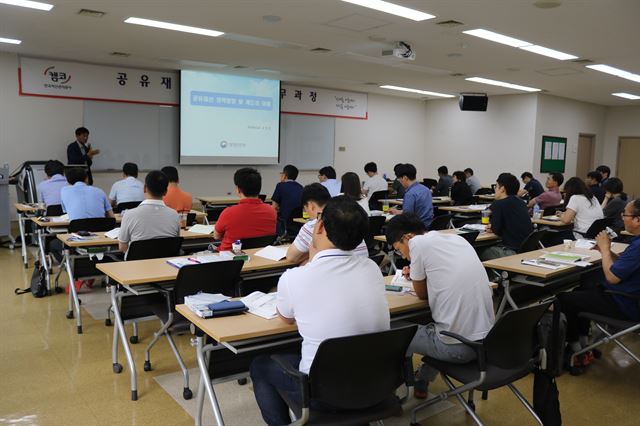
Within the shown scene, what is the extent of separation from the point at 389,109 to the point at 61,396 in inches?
488

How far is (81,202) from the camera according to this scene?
5.25 meters

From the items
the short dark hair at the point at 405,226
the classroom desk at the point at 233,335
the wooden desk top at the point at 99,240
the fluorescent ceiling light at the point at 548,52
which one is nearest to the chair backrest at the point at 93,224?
the wooden desk top at the point at 99,240

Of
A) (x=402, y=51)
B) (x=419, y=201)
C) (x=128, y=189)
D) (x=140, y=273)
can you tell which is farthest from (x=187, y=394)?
(x=402, y=51)

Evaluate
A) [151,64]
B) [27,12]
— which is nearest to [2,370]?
[27,12]

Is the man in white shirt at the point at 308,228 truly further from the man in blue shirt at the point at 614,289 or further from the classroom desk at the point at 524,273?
the man in blue shirt at the point at 614,289

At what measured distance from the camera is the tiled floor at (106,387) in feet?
10.1

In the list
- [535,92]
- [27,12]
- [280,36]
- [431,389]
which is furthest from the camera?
[535,92]

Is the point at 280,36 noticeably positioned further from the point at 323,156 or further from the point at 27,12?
the point at 323,156

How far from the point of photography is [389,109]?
14.4m

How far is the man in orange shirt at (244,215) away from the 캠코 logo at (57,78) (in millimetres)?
6858

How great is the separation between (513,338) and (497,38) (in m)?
5.65

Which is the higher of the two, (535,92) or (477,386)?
(535,92)

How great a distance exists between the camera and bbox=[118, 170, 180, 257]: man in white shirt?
4.12m

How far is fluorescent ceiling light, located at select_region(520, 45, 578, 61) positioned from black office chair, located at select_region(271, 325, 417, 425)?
22.3 ft
